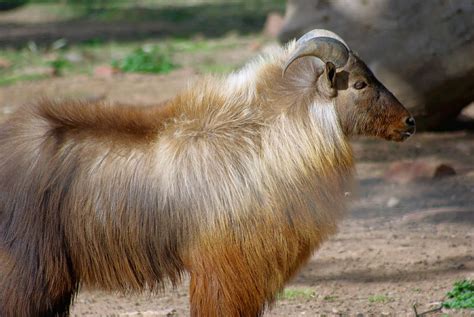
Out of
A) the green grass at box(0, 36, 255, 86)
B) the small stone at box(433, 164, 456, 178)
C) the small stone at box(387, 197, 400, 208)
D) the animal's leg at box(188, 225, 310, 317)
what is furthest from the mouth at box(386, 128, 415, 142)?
the green grass at box(0, 36, 255, 86)

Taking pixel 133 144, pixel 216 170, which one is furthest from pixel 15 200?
pixel 216 170

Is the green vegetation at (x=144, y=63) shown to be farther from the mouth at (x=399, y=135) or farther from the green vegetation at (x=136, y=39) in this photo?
the mouth at (x=399, y=135)

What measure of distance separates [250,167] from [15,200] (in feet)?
4.57

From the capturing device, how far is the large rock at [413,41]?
34.2 feet

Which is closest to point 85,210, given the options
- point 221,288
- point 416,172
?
point 221,288

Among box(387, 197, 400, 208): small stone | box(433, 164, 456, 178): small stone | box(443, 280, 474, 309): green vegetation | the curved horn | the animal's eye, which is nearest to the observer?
the curved horn

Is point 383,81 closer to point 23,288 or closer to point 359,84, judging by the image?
point 359,84

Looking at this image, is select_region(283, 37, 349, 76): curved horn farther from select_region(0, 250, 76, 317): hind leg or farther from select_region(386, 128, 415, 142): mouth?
select_region(0, 250, 76, 317): hind leg

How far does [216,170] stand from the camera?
574 centimetres

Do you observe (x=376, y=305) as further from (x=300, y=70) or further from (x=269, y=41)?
(x=269, y=41)

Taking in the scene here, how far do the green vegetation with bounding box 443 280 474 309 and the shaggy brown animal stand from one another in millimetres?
1231

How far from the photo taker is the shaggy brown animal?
565 cm

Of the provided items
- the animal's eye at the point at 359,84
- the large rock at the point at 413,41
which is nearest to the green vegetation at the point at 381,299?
the animal's eye at the point at 359,84

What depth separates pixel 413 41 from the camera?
1061 cm
